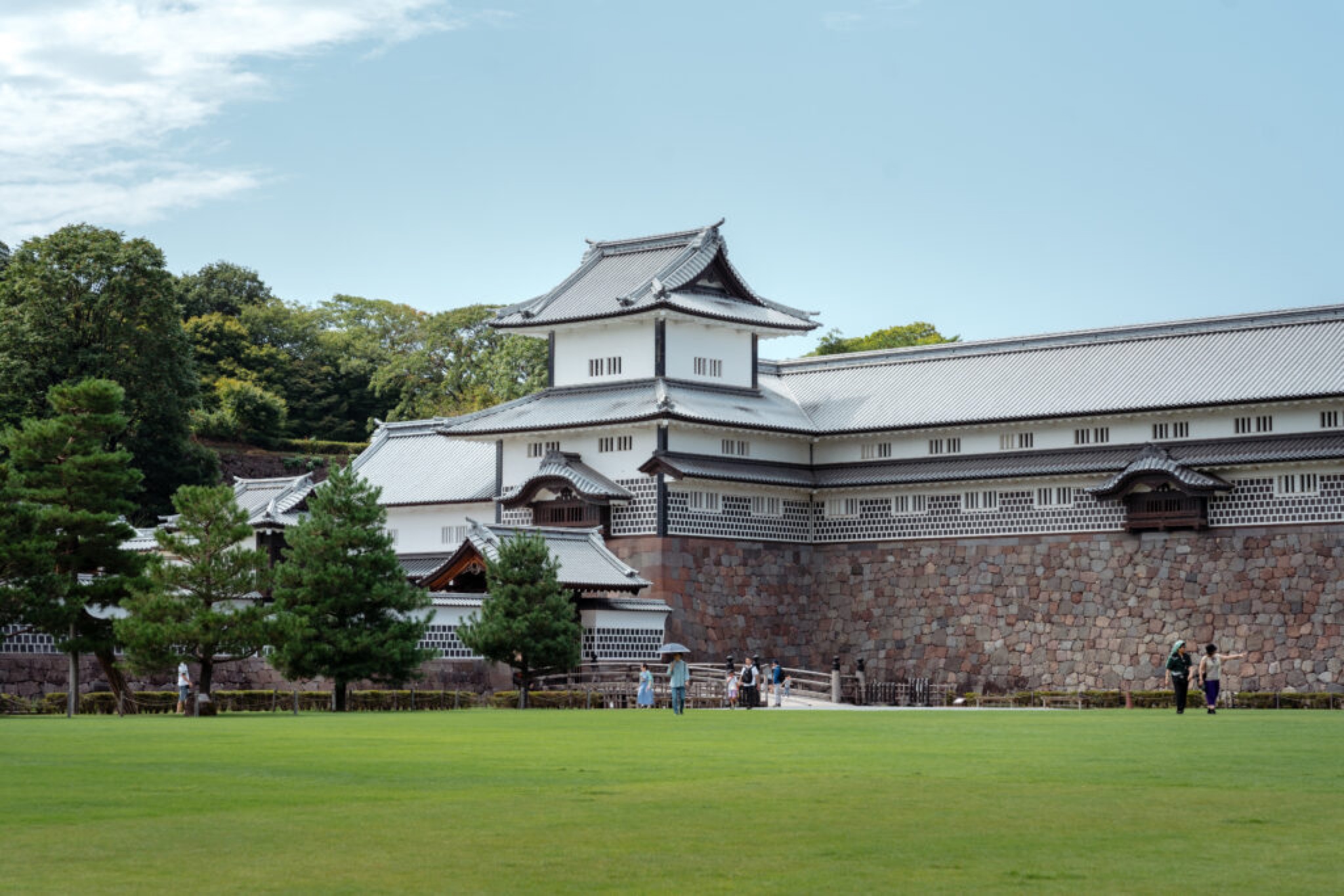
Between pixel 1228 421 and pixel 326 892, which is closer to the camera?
pixel 326 892

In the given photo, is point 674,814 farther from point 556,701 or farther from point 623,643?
point 623,643

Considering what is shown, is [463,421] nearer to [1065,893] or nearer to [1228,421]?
[1228,421]

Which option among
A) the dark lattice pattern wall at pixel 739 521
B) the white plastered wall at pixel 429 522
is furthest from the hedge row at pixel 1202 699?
the white plastered wall at pixel 429 522

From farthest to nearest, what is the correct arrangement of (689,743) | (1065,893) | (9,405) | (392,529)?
(9,405) < (392,529) < (689,743) < (1065,893)

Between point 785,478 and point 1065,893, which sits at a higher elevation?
point 785,478

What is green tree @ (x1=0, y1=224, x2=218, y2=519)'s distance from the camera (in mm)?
76062

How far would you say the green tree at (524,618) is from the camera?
163 ft

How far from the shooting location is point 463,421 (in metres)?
65.6

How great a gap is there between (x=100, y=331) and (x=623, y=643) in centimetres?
3169

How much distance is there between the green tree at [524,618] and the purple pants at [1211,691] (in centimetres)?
1790

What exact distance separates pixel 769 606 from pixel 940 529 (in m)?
6.05

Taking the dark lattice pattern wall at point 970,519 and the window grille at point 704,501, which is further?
the window grille at point 704,501

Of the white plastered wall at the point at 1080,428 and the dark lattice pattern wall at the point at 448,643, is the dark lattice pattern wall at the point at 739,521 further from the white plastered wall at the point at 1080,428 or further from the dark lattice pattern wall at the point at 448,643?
the dark lattice pattern wall at the point at 448,643

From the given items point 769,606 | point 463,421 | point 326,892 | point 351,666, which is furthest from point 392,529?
point 326,892
